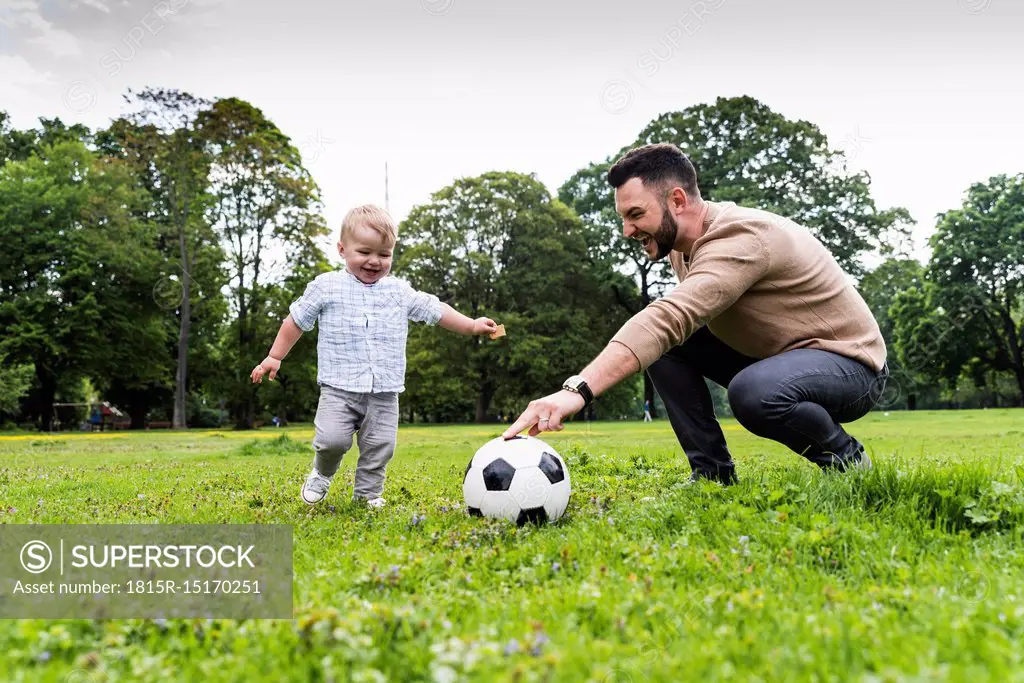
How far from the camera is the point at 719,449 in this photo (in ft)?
17.5

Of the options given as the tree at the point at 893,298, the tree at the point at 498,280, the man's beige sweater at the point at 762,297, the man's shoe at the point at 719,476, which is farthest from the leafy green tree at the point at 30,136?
the man's beige sweater at the point at 762,297

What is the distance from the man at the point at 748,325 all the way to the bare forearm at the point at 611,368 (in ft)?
0.04

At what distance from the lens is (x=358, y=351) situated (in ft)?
19.3

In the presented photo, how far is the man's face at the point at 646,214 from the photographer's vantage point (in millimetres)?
4812

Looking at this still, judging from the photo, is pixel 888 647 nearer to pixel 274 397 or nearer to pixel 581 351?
pixel 581 351

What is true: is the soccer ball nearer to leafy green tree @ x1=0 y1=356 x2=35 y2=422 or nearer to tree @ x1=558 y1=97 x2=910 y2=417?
leafy green tree @ x1=0 y1=356 x2=35 y2=422

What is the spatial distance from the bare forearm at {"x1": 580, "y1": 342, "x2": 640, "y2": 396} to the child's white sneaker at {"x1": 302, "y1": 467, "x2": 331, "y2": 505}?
287 centimetres

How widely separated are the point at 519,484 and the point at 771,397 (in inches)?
65.2

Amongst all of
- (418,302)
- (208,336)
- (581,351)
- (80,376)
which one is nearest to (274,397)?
(208,336)

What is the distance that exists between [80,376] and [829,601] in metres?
41.1

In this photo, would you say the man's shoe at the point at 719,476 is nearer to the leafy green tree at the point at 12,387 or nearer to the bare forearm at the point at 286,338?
the bare forearm at the point at 286,338

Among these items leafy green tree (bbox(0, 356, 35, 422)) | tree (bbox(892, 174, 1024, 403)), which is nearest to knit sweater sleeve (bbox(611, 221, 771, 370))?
leafy green tree (bbox(0, 356, 35, 422))

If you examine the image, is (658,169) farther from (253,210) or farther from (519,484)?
(253,210)

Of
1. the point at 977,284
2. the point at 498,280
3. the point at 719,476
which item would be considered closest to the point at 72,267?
the point at 498,280
